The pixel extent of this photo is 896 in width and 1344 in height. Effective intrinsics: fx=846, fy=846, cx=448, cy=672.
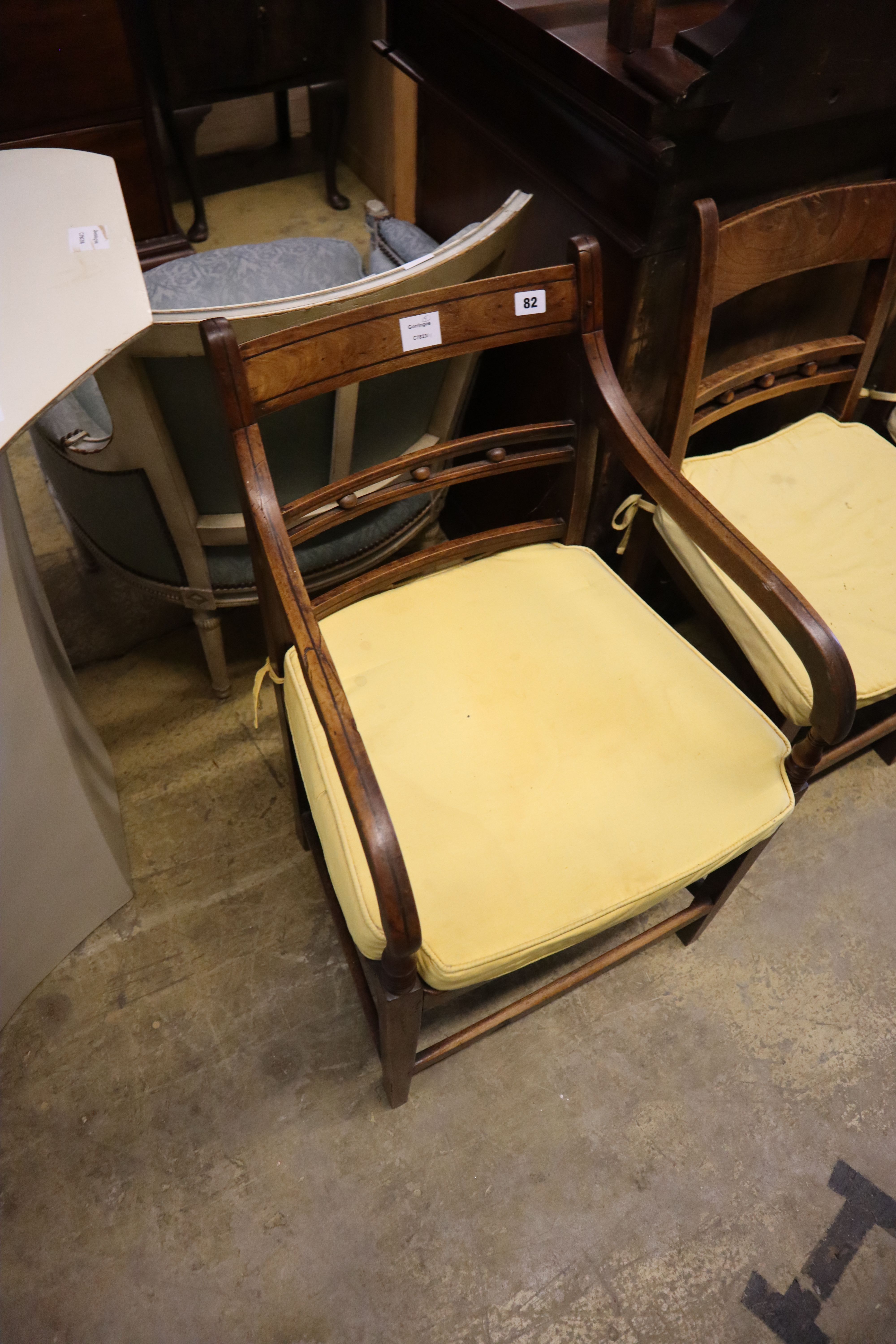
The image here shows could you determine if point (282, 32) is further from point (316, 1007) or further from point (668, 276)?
point (316, 1007)


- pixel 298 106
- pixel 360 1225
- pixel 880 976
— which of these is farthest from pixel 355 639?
pixel 298 106

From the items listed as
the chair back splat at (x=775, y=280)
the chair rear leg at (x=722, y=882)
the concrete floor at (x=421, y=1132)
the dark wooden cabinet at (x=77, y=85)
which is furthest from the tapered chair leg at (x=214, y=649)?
the dark wooden cabinet at (x=77, y=85)

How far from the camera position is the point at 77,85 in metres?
2.15

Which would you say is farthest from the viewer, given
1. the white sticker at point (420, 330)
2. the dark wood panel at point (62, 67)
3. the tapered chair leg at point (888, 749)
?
the dark wood panel at point (62, 67)

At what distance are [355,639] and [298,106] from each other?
313cm

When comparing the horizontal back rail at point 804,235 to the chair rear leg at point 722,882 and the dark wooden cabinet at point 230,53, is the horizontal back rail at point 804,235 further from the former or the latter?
the dark wooden cabinet at point 230,53

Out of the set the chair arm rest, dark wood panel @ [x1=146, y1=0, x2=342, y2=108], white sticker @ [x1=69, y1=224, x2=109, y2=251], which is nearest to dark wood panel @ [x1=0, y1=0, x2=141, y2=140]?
dark wood panel @ [x1=146, y1=0, x2=342, y2=108]

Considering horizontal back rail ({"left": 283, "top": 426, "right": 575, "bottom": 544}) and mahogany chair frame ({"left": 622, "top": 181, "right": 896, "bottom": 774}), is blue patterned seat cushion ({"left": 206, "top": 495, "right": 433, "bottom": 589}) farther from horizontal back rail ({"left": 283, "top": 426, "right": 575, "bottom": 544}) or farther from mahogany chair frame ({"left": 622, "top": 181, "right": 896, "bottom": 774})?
mahogany chair frame ({"left": 622, "top": 181, "right": 896, "bottom": 774})

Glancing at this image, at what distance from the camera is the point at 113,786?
1.56m

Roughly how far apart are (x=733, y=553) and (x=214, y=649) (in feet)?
3.24

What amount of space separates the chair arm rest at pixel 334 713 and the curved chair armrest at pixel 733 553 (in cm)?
47

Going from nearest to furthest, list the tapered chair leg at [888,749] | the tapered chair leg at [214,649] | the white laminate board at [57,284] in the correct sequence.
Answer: the white laminate board at [57,284], the tapered chair leg at [214,649], the tapered chair leg at [888,749]

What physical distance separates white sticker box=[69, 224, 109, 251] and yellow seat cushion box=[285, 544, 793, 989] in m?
0.57

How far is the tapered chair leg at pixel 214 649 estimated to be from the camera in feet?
5.06
